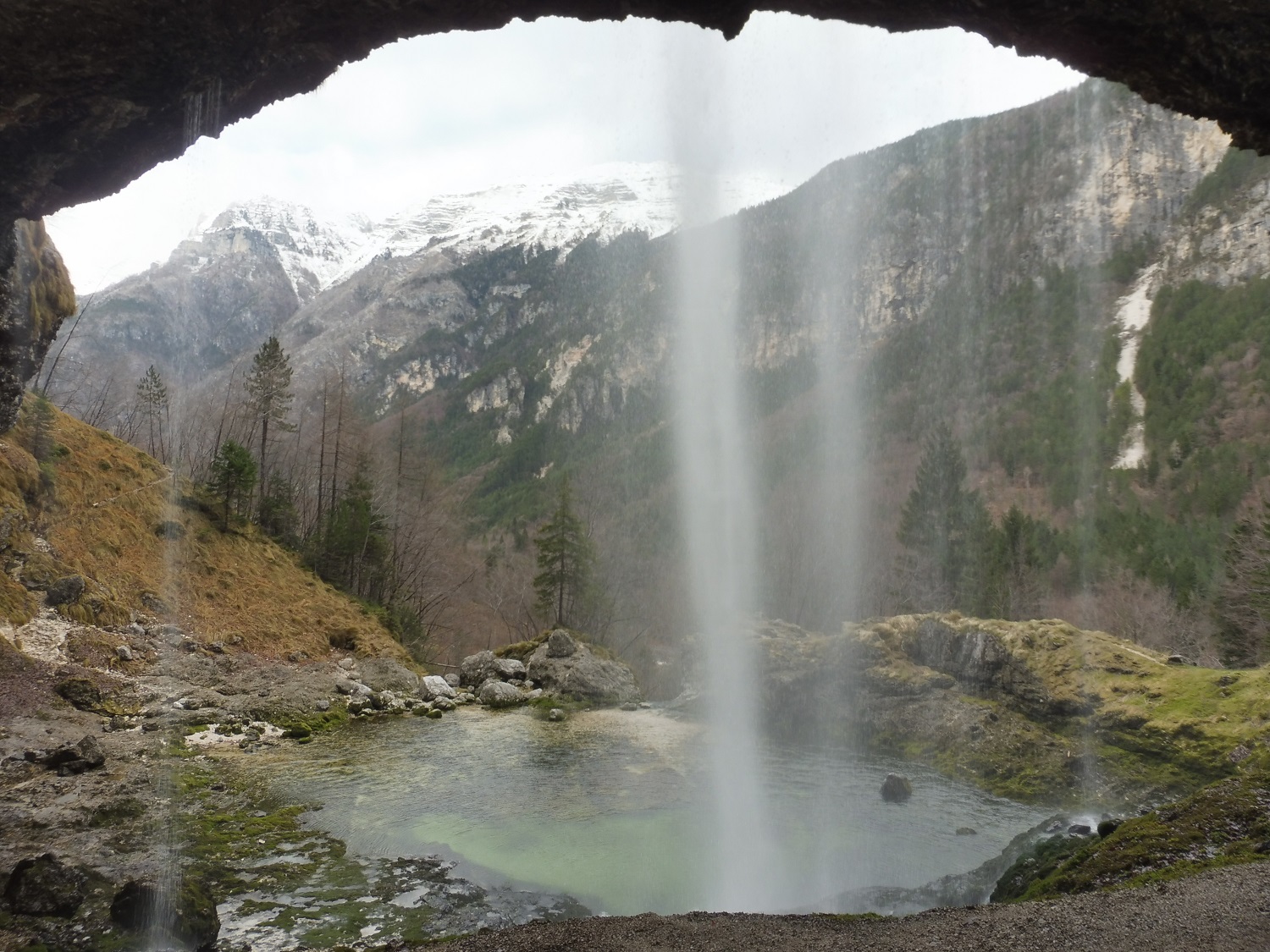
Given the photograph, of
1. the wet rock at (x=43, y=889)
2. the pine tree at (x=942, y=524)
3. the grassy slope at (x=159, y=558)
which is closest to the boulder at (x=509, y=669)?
the grassy slope at (x=159, y=558)

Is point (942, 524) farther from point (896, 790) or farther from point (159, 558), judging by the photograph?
point (159, 558)

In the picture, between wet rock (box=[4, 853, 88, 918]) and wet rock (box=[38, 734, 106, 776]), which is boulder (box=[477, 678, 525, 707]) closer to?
wet rock (box=[38, 734, 106, 776])

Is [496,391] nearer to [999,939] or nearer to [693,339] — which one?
[693,339]

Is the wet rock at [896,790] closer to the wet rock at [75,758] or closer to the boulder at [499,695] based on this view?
the boulder at [499,695]

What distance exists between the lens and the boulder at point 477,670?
31609 mm

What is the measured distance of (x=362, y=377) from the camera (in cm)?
16312

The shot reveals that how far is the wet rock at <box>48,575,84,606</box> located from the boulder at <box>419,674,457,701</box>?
11353 millimetres

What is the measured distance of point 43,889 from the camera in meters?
8.04

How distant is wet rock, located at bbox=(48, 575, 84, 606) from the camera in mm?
22312

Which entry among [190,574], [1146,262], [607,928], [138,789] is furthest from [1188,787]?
[1146,262]

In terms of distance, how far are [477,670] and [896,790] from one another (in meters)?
19.6

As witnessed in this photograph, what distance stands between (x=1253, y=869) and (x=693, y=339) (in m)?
20.2

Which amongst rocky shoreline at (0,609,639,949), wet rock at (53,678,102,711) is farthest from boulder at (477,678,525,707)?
wet rock at (53,678,102,711)

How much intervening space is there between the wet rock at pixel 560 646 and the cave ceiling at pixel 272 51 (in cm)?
2637
